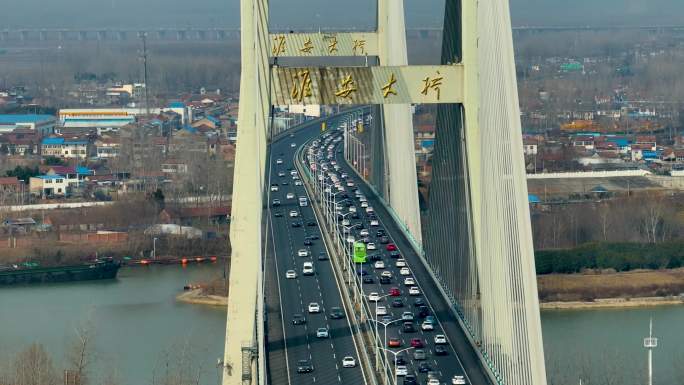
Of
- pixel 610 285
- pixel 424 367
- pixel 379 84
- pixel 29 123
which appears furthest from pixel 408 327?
pixel 29 123

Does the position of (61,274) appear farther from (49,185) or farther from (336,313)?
(336,313)

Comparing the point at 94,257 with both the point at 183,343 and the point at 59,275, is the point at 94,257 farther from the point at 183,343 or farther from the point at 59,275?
the point at 183,343

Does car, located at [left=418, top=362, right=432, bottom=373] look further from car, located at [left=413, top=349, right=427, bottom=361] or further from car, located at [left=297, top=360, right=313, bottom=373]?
car, located at [left=297, top=360, right=313, bottom=373]

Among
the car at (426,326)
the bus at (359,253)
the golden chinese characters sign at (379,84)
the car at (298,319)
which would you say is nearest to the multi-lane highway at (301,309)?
the car at (298,319)

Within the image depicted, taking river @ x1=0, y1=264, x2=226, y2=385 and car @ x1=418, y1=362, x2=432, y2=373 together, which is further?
river @ x1=0, y1=264, x2=226, y2=385

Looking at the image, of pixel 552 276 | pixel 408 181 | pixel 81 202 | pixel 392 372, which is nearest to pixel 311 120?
pixel 81 202

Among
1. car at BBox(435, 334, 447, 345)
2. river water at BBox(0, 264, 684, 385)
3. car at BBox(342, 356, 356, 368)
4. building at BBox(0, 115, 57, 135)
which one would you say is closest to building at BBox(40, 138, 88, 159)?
building at BBox(0, 115, 57, 135)
